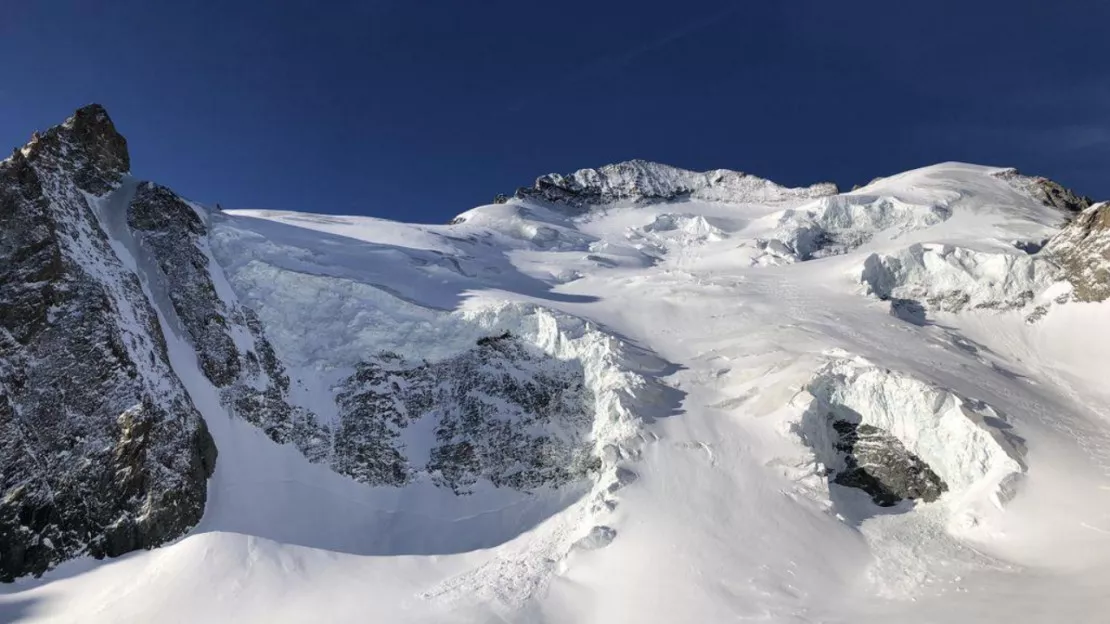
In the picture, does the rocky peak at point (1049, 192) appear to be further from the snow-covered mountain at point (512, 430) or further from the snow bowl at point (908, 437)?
the snow bowl at point (908, 437)

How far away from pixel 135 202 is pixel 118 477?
1921 cm

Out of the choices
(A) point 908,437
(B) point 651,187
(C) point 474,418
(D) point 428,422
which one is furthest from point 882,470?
(B) point 651,187

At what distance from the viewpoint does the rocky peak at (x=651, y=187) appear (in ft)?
265

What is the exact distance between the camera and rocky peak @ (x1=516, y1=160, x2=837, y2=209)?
80.8 meters

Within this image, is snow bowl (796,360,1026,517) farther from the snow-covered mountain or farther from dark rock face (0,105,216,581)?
dark rock face (0,105,216,581)

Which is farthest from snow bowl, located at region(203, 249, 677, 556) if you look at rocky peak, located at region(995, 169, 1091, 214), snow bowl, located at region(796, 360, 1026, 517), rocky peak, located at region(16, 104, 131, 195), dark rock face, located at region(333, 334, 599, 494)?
rocky peak, located at region(995, 169, 1091, 214)

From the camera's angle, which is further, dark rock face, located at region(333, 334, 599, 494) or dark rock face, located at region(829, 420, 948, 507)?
dark rock face, located at region(333, 334, 599, 494)

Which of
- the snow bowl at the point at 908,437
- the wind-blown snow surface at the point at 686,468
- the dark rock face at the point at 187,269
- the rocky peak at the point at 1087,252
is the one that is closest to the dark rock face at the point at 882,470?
the snow bowl at the point at 908,437

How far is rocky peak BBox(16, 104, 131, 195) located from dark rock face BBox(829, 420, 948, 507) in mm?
40624

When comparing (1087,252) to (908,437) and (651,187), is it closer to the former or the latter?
(908,437)

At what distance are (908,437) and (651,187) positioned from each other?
58.1 meters

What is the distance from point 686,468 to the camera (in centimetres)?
2984

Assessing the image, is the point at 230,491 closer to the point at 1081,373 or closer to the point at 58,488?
the point at 58,488

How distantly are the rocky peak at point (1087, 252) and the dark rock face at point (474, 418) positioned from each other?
30.0 m
